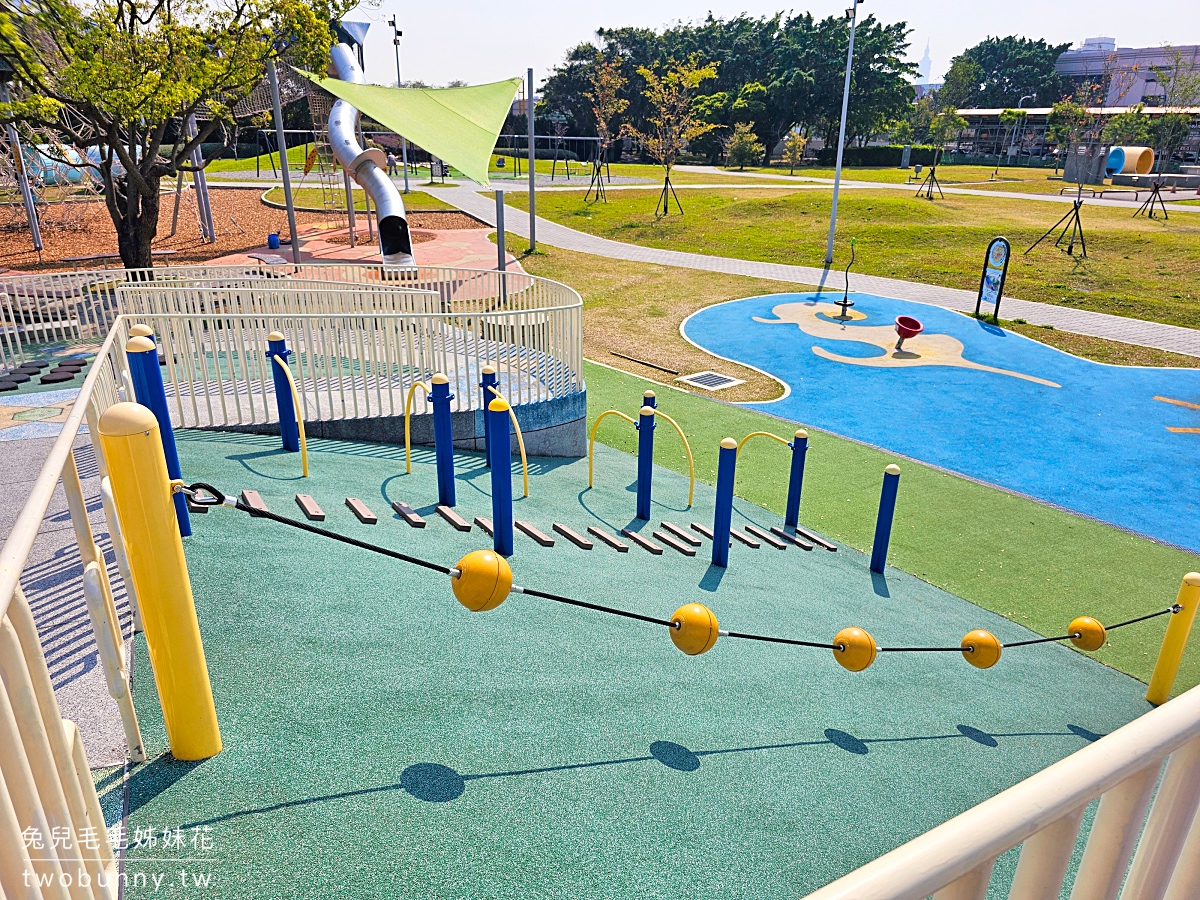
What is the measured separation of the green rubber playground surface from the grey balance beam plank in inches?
43.5

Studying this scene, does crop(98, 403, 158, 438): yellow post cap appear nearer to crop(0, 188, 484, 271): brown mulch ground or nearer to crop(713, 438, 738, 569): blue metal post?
crop(713, 438, 738, 569): blue metal post

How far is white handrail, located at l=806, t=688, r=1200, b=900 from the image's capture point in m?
0.93

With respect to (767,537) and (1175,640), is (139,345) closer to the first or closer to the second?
(767,537)

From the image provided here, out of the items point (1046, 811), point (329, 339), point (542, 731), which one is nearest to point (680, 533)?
point (542, 731)

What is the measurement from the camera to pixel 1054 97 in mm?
89875

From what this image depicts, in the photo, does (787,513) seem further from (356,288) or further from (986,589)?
(356,288)

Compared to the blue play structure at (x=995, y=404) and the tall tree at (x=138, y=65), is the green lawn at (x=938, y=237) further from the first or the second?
the tall tree at (x=138, y=65)

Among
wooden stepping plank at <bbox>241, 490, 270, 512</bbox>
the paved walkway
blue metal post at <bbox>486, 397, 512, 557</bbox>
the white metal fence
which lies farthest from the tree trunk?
the paved walkway

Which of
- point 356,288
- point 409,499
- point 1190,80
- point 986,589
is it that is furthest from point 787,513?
point 1190,80

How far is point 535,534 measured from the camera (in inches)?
260

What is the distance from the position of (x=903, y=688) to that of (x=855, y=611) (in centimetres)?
130

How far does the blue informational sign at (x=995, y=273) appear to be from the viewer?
19438 millimetres

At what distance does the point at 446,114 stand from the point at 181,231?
51.7 ft

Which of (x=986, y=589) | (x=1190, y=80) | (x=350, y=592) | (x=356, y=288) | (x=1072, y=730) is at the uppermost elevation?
(x=1190, y=80)
